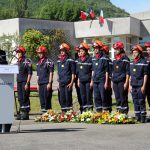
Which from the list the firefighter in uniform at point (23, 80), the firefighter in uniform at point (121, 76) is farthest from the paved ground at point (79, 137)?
the firefighter in uniform at point (23, 80)

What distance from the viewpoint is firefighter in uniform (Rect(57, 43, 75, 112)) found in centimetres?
1462

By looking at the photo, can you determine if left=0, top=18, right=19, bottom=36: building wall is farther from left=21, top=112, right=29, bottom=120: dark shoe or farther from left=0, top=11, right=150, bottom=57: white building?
left=21, top=112, right=29, bottom=120: dark shoe

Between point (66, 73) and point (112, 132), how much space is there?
4.25 meters

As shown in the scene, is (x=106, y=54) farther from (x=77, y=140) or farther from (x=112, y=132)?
(x=77, y=140)

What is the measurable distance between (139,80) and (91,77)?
1790 mm

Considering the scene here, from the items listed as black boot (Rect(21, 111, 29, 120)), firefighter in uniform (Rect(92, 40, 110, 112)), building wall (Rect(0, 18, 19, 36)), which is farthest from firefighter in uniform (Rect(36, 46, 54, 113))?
building wall (Rect(0, 18, 19, 36))

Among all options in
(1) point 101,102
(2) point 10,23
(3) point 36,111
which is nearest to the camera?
(1) point 101,102

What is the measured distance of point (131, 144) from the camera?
354 inches

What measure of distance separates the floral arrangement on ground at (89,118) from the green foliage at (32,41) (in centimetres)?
2965

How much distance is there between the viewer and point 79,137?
981 cm

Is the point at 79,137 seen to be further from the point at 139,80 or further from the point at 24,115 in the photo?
the point at 24,115

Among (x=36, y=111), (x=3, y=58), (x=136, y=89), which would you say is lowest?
(x=36, y=111)

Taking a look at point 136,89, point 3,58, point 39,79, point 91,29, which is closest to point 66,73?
point 39,79

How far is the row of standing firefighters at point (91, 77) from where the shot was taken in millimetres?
13398
